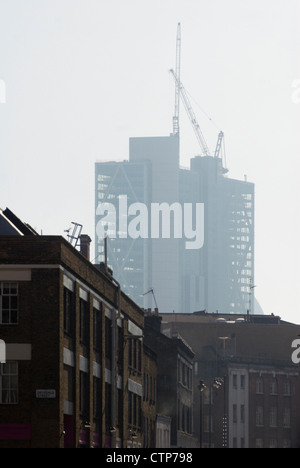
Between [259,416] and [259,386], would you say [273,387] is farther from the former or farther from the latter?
[259,416]

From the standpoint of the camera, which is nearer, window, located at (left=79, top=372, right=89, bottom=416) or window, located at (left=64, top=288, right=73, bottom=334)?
window, located at (left=64, top=288, right=73, bottom=334)

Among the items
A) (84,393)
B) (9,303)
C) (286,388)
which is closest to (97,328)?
(84,393)

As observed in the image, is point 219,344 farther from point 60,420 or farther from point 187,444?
point 60,420

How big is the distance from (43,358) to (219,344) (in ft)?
363

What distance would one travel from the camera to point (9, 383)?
→ 193 feet

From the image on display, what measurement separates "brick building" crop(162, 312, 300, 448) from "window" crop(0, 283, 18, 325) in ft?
306

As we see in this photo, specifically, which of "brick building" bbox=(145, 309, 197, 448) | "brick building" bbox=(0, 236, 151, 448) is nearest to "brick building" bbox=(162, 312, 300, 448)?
"brick building" bbox=(145, 309, 197, 448)

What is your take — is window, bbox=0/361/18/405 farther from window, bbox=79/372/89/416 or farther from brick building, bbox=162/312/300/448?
brick building, bbox=162/312/300/448

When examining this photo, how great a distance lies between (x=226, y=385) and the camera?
513ft

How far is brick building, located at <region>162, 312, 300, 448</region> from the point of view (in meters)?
156

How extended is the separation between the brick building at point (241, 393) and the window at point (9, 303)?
93.3 m
